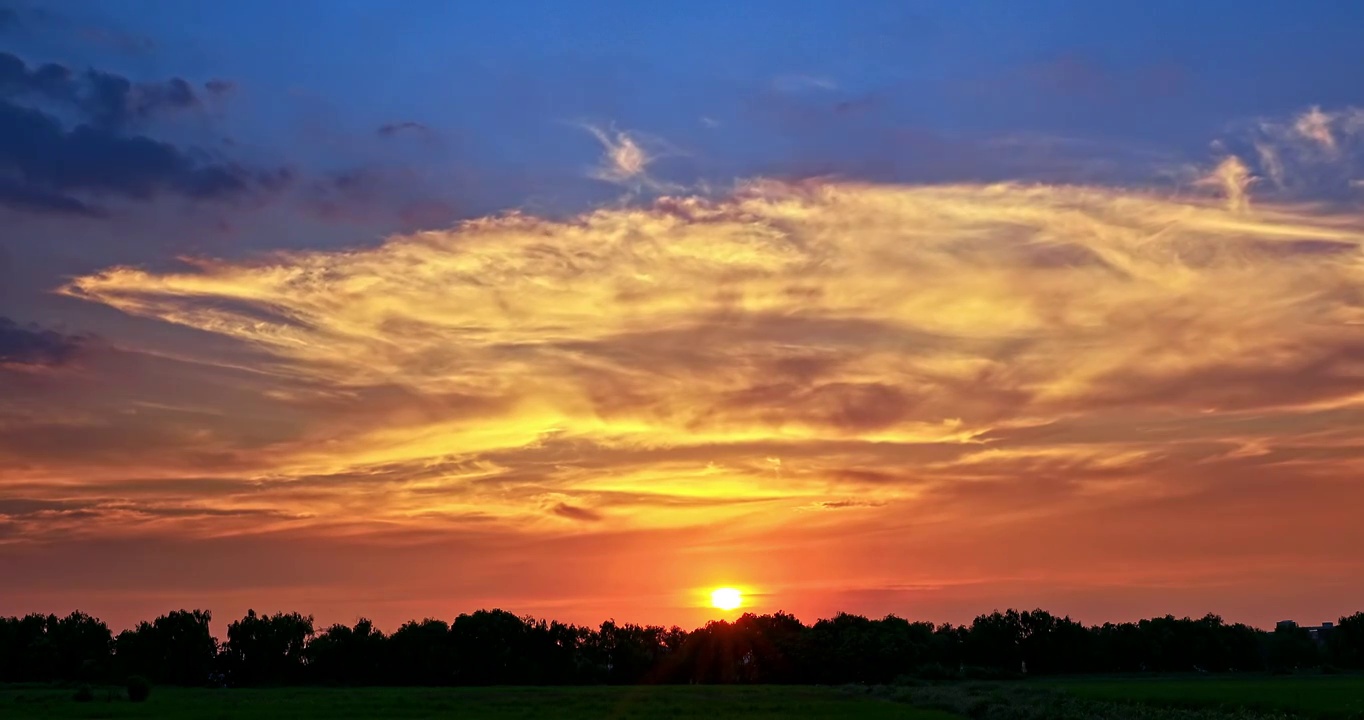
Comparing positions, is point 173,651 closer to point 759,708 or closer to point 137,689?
point 137,689

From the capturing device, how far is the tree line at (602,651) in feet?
567

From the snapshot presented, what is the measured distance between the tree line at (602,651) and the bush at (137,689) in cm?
7388

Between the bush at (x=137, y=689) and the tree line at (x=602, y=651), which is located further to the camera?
the tree line at (x=602, y=651)

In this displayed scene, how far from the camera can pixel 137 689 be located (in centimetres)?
9644

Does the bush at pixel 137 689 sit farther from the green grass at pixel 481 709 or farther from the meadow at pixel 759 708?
the meadow at pixel 759 708

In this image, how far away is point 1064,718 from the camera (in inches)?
2729

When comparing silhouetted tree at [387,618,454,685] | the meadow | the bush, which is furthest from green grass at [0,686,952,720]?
silhouetted tree at [387,618,454,685]

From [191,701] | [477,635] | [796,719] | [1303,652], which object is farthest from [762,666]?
[796,719]

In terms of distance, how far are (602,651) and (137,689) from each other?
9484 cm

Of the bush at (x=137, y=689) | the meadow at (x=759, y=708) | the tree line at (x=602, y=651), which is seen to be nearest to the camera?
the meadow at (x=759, y=708)

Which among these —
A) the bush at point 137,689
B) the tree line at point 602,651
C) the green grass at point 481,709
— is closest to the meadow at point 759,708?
the green grass at point 481,709

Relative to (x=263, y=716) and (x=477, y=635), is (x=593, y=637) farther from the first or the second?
(x=263, y=716)

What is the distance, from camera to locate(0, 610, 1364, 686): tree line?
173 m

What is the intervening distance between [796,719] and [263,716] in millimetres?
31438
